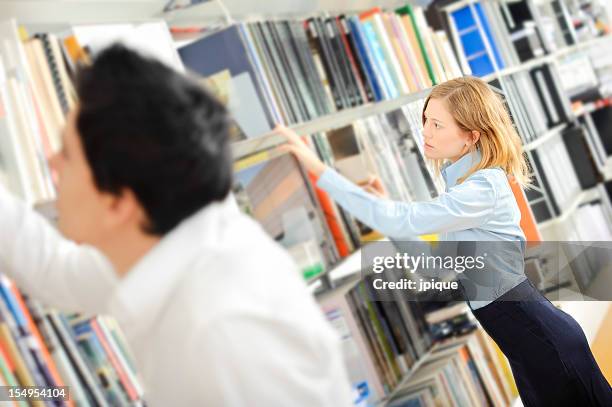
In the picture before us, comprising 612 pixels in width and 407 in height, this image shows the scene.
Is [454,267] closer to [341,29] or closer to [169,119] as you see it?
[341,29]

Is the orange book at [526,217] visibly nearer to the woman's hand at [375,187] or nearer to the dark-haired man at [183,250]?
the woman's hand at [375,187]

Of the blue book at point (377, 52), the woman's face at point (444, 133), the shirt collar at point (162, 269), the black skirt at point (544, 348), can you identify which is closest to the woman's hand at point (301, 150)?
the woman's face at point (444, 133)

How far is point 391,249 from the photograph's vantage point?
1.82 meters

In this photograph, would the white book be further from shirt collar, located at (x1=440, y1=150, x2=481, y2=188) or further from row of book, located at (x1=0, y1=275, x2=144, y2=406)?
row of book, located at (x1=0, y1=275, x2=144, y2=406)

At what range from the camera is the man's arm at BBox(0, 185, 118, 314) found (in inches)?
43.8

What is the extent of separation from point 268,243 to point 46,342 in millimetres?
476

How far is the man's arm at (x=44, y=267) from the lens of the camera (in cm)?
111

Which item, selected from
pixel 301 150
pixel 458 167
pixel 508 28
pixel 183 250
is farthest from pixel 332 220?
pixel 508 28

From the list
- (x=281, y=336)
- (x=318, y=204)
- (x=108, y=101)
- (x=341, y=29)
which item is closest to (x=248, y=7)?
(x=341, y=29)

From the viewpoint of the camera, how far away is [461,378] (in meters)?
2.16

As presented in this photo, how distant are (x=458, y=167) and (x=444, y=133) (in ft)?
0.27

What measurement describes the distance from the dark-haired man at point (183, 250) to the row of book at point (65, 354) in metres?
0.24

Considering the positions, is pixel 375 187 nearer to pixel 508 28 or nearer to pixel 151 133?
pixel 151 133

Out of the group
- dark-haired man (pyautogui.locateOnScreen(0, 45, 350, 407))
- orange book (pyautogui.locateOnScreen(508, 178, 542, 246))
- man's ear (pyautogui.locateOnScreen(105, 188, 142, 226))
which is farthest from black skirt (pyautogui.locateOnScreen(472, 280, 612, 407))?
man's ear (pyautogui.locateOnScreen(105, 188, 142, 226))
